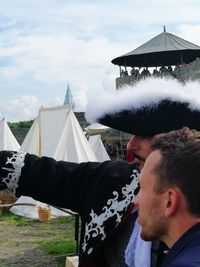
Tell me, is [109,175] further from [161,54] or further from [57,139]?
[161,54]

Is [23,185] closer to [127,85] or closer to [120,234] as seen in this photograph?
[120,234]

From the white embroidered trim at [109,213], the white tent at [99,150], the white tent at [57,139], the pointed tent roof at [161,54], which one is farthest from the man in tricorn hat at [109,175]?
the pointed tent roof at [161,54]

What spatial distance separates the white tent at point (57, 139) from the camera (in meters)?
9.28

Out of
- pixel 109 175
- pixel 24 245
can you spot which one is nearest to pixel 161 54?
pixel 24 245

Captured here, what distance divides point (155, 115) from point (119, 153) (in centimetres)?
1464

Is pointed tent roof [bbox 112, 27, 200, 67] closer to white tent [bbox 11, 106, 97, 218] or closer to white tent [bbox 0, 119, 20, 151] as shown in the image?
white tent [bbox 0, 119, 20, 151]

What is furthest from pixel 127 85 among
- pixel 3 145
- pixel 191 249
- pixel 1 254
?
pixel 3 145

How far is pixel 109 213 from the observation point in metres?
1.90

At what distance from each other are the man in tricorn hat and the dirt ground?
Answer: 389cm

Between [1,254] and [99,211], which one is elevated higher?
[99,211]

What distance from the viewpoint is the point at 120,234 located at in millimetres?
1913

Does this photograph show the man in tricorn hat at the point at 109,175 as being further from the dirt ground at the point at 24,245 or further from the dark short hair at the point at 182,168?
the dirt ground at the point at 24,245

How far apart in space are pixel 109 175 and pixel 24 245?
Answer: 5.06m

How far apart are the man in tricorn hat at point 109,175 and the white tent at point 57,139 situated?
7.18m
